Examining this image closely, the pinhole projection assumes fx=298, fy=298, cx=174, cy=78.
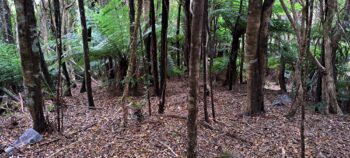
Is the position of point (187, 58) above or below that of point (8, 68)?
above

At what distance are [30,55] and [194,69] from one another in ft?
8.37

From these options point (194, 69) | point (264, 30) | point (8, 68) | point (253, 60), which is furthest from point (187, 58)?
point (8, 68)

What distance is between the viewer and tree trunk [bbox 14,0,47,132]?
3.96m

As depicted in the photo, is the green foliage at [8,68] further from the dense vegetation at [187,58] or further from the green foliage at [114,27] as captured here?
the green foliage at [114,27]

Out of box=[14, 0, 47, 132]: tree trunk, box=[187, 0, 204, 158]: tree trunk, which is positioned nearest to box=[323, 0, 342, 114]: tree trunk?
box=[187, 0, 204, 158]: tree trunk

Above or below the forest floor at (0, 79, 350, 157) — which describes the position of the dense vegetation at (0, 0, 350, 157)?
above

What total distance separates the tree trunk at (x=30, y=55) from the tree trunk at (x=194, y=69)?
251 cm

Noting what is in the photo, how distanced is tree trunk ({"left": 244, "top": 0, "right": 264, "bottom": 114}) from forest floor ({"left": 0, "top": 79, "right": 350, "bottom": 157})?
0.21 meters

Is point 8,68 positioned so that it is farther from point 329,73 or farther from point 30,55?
point 329,73

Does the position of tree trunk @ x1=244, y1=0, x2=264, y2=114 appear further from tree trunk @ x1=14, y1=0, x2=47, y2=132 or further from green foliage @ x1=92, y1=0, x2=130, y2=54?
tree trunk @ x1=14, y1=0, x2=47, y2=132

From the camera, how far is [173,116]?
4.68 meters

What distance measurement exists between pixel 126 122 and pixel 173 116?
75 centimetres

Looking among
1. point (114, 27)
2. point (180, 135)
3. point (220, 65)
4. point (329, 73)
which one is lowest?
point (180, 135)

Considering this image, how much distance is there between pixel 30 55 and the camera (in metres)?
4.04
